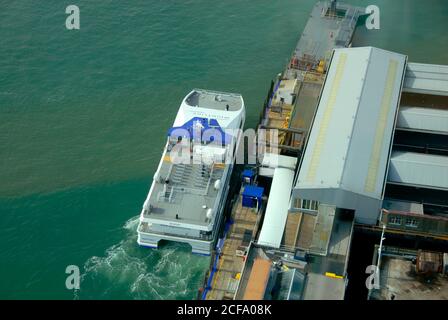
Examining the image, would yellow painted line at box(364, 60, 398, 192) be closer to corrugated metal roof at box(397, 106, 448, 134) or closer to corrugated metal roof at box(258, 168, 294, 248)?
corrugated metal roof at box(397, 106, 448, 134)

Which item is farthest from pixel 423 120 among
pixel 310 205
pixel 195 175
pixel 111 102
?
pixel 111 102

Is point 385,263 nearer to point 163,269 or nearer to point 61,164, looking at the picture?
point 163,269

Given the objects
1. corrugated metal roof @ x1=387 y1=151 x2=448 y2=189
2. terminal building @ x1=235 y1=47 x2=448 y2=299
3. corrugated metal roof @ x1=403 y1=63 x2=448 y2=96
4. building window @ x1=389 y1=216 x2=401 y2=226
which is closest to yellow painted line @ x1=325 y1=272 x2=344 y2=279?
terminal building @ x1=235 y1=47 x2=448 y2=299

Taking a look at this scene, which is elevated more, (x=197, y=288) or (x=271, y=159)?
(x=271, y=159)

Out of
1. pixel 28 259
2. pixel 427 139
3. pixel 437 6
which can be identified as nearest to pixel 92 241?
pixel 28 259

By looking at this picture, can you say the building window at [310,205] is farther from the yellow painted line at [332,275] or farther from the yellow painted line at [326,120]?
the yellow painted line at [332,275]

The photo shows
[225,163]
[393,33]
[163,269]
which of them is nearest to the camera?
[163,269]
